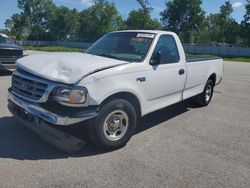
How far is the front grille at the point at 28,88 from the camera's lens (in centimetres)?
416

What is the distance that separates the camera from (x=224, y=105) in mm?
8016

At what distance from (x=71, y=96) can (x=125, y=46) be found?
1.88 m

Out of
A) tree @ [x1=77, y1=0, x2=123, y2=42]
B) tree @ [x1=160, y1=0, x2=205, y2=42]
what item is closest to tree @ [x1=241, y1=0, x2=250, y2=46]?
tree @ [x1=160, y1=0, x2=205, y2=42]

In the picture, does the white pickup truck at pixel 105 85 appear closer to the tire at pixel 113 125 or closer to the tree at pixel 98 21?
the tire at pixel 113 125

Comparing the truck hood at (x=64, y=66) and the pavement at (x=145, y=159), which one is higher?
the truck hood at (x=64, y=66)

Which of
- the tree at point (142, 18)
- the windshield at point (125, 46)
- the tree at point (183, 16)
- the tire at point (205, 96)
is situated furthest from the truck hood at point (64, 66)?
the tree at point (183, 16)

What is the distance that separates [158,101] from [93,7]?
274 feet

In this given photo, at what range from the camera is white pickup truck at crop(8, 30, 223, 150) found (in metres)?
4.02

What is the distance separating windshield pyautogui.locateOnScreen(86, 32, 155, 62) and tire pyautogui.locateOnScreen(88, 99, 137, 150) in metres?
0.93

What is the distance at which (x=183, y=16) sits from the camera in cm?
8025

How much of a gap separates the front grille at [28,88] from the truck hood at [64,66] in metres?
0.14

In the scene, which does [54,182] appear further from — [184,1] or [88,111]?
[184,1]

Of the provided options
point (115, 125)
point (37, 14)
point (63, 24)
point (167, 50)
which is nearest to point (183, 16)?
point (63, 24)

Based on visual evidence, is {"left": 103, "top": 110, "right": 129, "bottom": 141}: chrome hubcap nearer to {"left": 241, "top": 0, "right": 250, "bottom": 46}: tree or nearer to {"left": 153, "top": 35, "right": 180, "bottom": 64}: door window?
{"left": 153, "top": 35, "right": 180, "bottom": 64}: door window
